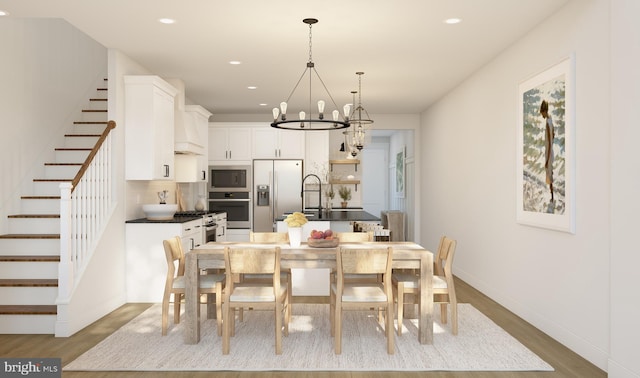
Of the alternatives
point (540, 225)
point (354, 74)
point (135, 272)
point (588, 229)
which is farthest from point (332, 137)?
point (588, 229)

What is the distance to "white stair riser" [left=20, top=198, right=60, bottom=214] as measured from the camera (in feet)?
18.7

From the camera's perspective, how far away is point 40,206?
18.7 ft

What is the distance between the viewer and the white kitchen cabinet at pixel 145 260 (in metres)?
5.86

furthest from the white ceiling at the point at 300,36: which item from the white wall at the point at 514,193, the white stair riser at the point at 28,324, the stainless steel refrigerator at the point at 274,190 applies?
the white stair riser at the point at 28,324

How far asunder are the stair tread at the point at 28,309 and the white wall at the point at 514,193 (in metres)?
4.37

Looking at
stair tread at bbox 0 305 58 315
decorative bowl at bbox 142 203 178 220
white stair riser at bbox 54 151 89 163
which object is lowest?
stair tread at bbox 0 305 58 315

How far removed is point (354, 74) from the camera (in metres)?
6.88

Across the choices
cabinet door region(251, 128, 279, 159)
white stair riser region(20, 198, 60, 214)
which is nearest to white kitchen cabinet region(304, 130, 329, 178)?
cabinet door region(251, 128, 279, 159)

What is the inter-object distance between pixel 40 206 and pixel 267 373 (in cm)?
368

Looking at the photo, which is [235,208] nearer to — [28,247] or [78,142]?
[78,142]

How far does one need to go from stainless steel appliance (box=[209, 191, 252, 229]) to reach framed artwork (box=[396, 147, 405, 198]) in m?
4.33

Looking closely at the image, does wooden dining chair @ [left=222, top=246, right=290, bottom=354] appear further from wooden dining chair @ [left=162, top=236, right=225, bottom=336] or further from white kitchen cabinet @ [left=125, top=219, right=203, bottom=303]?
white kitchen cabinet @ [left=125, top=219, right=203, bottom=303]

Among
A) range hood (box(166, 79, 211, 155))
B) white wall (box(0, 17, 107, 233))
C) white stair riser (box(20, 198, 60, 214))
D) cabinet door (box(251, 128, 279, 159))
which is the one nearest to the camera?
white wall (box(0, 17, 107, 233))

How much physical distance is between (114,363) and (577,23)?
4.41 meters
